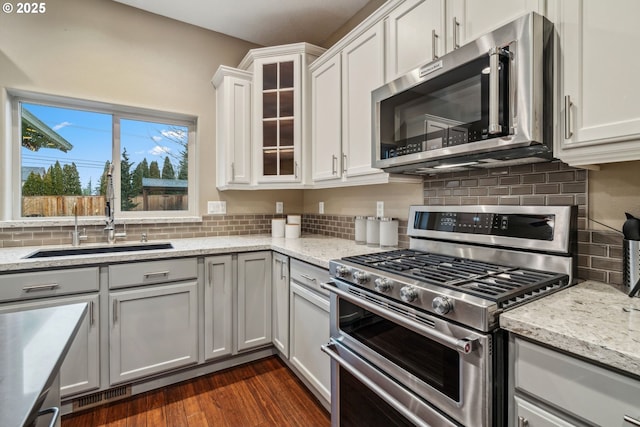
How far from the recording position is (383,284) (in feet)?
3.89

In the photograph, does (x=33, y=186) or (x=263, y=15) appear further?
(x=263, y=15)

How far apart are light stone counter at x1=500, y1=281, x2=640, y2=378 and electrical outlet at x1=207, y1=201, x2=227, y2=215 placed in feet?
7.84

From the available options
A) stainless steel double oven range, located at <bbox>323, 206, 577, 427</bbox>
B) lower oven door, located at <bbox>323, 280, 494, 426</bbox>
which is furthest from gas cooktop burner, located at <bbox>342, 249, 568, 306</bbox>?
lower oven door, located at <bbox>323, 280, 494, 426</bbox>

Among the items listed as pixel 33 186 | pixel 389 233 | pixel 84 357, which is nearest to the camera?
pixel 84 357

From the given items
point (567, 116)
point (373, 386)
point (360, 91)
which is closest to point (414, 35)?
point (360, 91)

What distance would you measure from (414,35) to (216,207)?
6.66 ft

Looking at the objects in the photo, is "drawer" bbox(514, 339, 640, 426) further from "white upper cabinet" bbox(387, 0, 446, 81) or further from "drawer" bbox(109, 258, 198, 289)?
"drawer" bbox(109, 258, 198, 289)

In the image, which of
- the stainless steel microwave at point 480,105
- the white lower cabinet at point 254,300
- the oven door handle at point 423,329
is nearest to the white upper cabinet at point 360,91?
the stainless steel microwave at point 480,105

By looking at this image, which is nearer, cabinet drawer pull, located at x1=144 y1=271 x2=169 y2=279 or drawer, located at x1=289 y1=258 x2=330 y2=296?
drawer, located at x1=289 y1=258 x2=330 y2=296

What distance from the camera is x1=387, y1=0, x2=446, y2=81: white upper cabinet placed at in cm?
142

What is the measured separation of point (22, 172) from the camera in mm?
2186

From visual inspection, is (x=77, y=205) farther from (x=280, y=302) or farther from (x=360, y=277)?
(x=360, y=277)

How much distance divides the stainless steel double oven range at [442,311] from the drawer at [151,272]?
3.53 feet

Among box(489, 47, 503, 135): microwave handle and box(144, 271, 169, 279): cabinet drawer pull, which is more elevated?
box(489, 47, 503, 135): microwave handle
